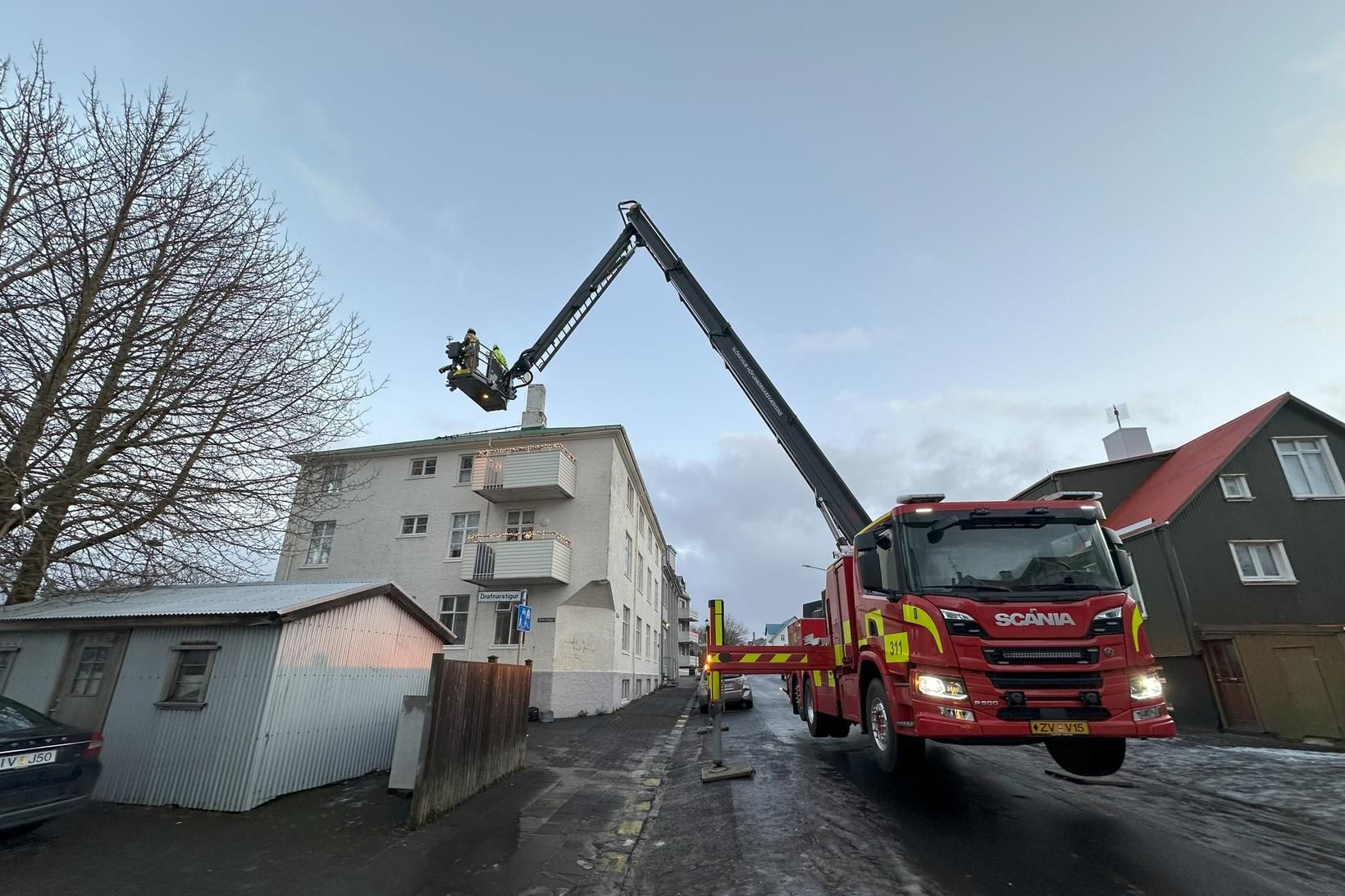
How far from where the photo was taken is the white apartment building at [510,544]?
67.5 feet

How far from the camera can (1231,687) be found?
15.8 m

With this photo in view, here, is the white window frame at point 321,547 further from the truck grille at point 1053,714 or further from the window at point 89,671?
the truck grille at point 1053,714

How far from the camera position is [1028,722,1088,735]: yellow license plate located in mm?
5414

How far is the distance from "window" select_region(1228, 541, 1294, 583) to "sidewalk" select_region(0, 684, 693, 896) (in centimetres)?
1930

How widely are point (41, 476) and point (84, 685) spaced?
396 cm

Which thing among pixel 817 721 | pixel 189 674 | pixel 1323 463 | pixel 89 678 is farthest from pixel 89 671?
pixel 1323 463

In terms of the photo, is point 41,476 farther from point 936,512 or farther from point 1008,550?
point 1008,550

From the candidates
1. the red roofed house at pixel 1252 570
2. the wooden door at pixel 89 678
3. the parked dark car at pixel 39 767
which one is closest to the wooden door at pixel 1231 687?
the red roofed house at pixel 1252 570

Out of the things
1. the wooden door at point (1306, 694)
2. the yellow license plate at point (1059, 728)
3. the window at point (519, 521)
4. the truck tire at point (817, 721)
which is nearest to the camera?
the yellow license plate at point (1059, 728)

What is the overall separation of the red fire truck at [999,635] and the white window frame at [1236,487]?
1623cm

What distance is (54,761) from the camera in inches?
252

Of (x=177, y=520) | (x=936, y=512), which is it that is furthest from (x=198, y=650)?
(x=936, y=512)

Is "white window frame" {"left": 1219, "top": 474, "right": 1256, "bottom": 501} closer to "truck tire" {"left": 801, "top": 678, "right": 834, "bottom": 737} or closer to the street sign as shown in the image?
"truck tire" {"left": 801, "top": 678, "right": 834, "bottom": 737}

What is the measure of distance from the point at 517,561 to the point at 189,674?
466 inches
